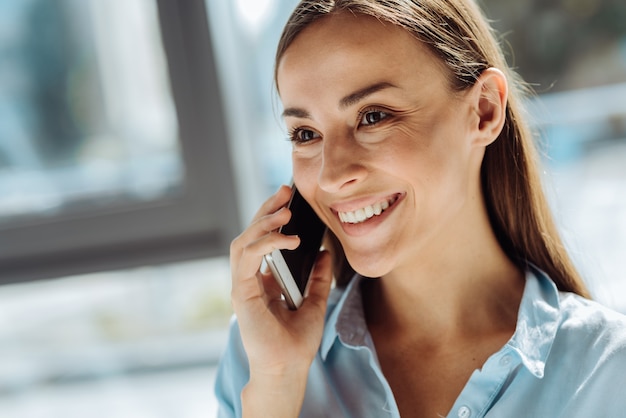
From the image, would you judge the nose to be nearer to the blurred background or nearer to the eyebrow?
the eyebrow

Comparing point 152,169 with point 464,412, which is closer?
point 464,412

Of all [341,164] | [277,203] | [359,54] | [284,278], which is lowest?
[284,278]

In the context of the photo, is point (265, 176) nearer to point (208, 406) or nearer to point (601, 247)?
point (208, 406)

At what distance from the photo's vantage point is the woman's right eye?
1.22m

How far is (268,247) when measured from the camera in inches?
47.3

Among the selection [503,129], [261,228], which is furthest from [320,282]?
[503,129]

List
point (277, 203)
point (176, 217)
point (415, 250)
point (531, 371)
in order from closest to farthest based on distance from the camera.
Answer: point (531, 371)
point (415, 250)
point (277, 203)
point (176, 217)

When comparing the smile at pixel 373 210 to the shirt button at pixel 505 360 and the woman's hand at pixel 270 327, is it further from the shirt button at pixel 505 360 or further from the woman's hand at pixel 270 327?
the shirt button at pixel 505 360

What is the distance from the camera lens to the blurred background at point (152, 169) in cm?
182

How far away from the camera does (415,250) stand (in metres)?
1.18

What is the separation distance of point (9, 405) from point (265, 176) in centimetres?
104

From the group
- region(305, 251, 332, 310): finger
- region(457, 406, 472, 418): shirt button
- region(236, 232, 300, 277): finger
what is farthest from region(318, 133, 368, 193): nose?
region(457, 406, 472, 418): shirt button

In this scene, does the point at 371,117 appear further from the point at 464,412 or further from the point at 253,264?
the point at 464,412

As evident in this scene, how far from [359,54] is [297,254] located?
14.8 inches
